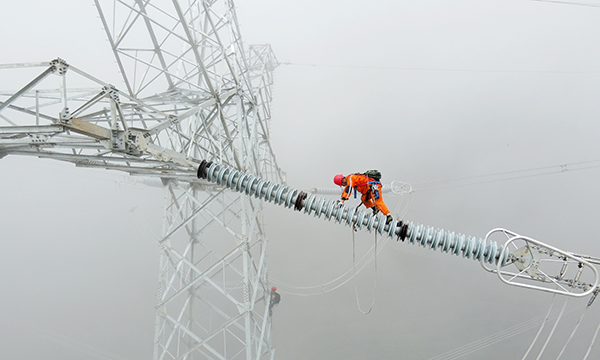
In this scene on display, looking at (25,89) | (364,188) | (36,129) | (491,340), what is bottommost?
(491,340)

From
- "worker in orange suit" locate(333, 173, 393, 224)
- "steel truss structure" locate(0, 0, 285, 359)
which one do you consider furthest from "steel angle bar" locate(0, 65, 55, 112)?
"worker in orange suit" locate(333, 173, 393, 224)

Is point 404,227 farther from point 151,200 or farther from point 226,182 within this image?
point 151,200

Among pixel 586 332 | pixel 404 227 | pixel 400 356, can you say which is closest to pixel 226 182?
pixel 404 227

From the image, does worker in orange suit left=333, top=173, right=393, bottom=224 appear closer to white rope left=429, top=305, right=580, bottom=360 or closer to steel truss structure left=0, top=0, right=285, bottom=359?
steel truss structure left=0, top=0, right=285, bottom=359

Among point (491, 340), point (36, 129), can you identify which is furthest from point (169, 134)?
point (491, 340)

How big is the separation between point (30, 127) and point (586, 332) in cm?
1952

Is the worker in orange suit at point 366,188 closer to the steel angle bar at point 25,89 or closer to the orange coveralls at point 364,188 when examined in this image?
the orange coveralls at point 364,188

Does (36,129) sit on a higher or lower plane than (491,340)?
higher

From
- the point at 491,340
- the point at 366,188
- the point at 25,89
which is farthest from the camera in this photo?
the point at 491,340

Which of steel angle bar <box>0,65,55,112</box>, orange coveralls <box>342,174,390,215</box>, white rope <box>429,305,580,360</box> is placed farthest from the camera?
white rope <box>429,305,580,360</box>

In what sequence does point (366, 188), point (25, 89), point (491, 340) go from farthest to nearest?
point (491, 340) < point (366, 188) < point (25, 89)

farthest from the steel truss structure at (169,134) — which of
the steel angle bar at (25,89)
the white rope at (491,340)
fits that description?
the white rope at (491,340)

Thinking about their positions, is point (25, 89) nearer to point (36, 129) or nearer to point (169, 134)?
point (36, 129)

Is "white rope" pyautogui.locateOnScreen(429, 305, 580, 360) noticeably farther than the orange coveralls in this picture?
Yes
